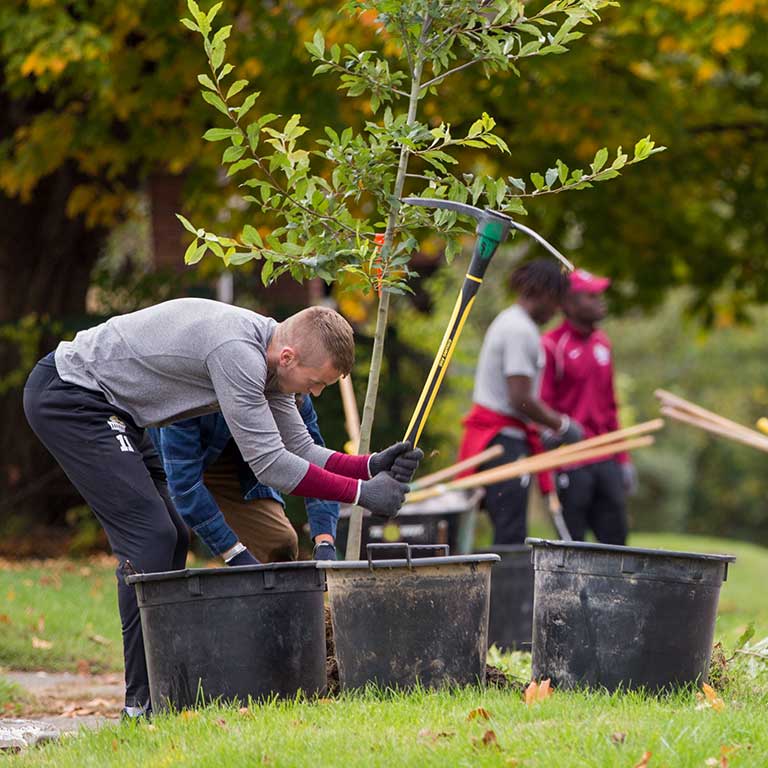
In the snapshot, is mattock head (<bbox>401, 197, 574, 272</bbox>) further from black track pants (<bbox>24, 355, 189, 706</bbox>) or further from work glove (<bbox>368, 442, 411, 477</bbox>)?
black track pants (<bbox>24, 355, 189, 706</bbox>)

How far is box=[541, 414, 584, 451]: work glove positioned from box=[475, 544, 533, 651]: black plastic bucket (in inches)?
34.9

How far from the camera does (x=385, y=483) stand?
14.5 feet

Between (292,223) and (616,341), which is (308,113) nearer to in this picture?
(292,223)

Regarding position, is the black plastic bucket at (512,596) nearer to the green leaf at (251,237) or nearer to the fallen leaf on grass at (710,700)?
the fallen leaf on grass at (710,700)

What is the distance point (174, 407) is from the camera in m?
4.61

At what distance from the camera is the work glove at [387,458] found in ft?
14.9

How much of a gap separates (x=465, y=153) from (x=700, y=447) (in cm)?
2287

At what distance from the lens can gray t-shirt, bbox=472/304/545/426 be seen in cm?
802

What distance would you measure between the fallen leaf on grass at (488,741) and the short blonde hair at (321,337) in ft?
4.43

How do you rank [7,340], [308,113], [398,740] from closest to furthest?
[398,740]
[308,113]
[7,340]

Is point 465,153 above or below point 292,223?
above

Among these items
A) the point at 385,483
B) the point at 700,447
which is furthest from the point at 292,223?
the point at 700,447

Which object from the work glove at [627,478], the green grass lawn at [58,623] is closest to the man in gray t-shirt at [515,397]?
the work glove at [627,478]

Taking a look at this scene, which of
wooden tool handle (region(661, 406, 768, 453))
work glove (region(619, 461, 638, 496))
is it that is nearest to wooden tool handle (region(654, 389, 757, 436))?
wooden tool handle (region(661, 406, 768, 453))
